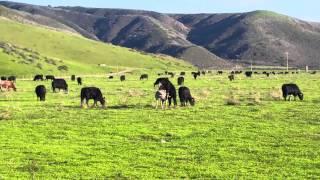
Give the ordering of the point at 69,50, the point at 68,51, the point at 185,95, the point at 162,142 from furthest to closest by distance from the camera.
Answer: the point at 69,50 < the point at 68,51 < the point at 185,95 < the point at 162,142

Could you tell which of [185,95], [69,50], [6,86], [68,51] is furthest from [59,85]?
[69,50]

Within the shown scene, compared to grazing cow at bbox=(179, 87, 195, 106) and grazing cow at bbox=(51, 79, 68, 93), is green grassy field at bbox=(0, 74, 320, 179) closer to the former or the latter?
grazing cow at bbox=(179, 87, 195, 106)

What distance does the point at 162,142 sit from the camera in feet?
73.6

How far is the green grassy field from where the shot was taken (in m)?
17.8

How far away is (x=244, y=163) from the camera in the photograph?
734 inches

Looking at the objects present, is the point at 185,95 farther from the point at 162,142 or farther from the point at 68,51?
the point at 68,51

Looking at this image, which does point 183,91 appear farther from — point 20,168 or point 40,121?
point 20,168

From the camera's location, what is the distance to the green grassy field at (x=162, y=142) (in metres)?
17.8

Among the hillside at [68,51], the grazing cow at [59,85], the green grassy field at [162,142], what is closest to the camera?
the green grassy field at [162,142]

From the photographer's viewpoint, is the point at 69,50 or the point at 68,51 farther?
the point at 69,50

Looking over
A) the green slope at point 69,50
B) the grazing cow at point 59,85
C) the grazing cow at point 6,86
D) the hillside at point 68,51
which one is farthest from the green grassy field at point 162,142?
the green slope at point 69,50

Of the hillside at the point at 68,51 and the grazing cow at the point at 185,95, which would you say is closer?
the grazing cow at the point at 185,95

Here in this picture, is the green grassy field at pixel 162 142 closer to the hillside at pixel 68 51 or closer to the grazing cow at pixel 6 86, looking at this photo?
the grazing cow at pixel 6 86

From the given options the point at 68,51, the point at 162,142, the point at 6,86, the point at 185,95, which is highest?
the point at 68,51
